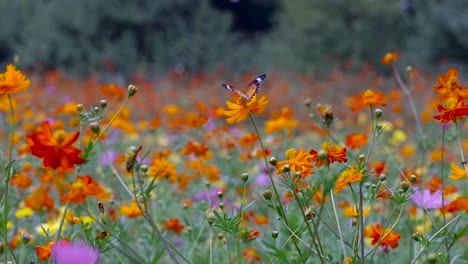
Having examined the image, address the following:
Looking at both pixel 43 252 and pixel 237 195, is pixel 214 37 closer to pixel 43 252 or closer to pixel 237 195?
pixel 237 195

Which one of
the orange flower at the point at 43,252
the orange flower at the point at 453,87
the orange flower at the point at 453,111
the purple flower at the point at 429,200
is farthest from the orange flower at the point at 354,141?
the orange flower at the point at 43,252

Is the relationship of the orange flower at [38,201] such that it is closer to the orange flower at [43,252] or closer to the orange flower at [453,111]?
the orange flower at [43,252]

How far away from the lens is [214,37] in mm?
11594

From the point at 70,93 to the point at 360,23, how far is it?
14.7 ft

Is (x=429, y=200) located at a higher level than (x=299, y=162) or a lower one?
higher

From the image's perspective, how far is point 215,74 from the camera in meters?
10.2

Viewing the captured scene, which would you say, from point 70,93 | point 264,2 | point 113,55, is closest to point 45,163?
point 70,93

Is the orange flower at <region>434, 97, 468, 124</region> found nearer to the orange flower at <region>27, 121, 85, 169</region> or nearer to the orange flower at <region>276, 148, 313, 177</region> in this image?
the orange flower at <region>276, 148, 313, 177</region>

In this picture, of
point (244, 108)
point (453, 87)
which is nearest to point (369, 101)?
point (453, 87)

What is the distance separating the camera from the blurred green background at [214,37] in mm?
10016

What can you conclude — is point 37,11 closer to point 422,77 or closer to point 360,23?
point 360,23

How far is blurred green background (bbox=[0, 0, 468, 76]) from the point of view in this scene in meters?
10.0

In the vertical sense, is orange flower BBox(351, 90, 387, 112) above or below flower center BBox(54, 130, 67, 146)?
above

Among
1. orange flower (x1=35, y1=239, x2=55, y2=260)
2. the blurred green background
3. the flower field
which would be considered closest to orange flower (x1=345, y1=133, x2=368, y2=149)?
the flower field
